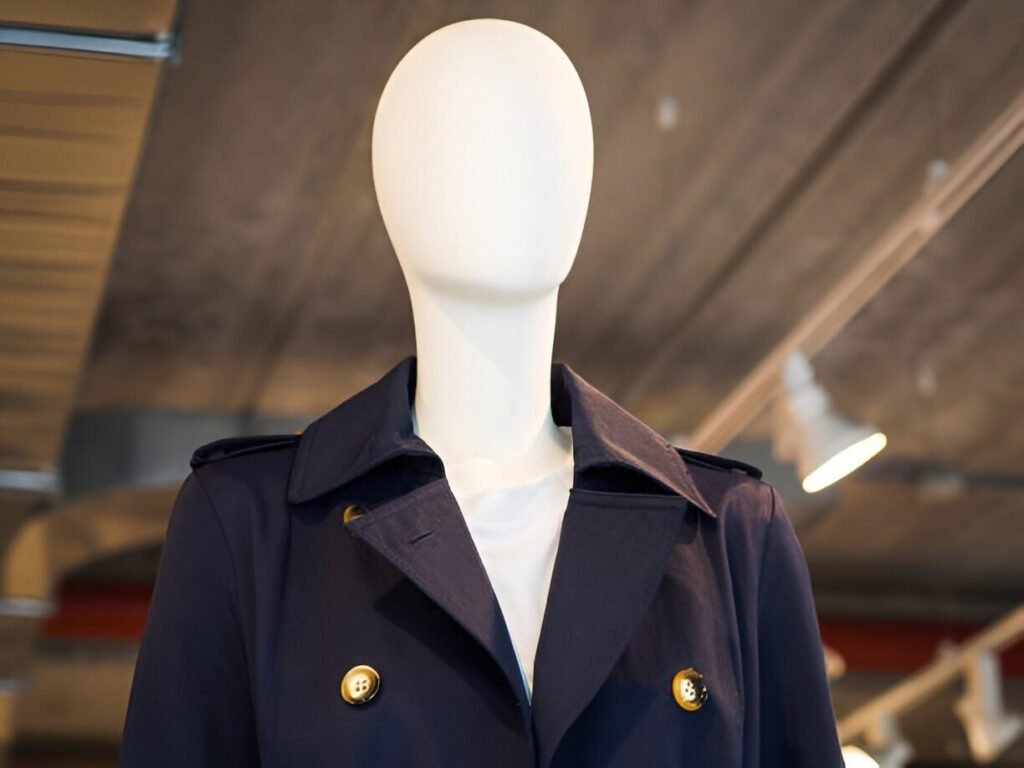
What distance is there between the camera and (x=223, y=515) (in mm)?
1534

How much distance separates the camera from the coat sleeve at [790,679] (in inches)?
62.7

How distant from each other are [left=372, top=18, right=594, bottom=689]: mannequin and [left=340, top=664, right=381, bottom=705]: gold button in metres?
0.16

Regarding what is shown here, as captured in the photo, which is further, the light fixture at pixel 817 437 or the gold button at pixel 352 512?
the light fixture at pixel 817 437

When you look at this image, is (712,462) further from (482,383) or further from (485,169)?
(485,169)

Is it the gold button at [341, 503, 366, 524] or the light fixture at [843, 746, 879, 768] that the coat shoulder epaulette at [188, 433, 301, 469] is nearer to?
the gold button at [341, 503, 366, 524]

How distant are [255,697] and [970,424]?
23.4 ft

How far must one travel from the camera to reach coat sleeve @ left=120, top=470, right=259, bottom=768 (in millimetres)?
1472

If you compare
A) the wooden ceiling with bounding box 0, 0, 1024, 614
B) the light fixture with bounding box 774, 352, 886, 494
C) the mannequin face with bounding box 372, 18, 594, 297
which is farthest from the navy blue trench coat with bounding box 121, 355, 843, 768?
the light fixture with bounding box 774, 352, 886, 494

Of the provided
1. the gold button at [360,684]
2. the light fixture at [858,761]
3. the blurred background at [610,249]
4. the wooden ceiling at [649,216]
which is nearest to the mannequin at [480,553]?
the gold button at [360,684]

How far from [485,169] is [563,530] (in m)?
0.36

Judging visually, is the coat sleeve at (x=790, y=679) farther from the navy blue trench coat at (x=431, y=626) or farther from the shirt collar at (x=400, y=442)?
the shirt collar at (x=400, y=442)

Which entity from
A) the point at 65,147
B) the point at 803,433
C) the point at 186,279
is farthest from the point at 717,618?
the point at 186,279

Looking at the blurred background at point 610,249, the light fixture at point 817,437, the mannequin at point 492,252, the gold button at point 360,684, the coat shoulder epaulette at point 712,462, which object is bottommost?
the gold button at point 360,684

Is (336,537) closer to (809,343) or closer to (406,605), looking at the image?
(406,605)
